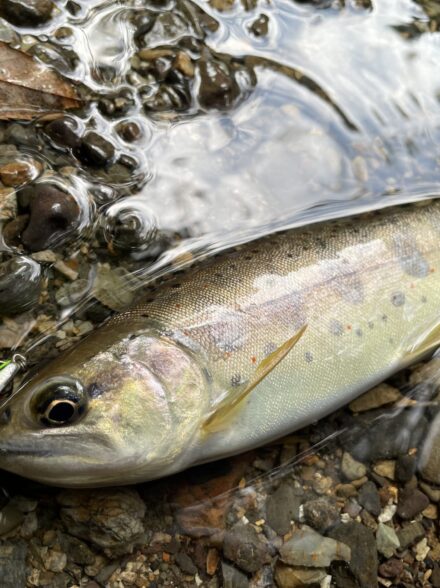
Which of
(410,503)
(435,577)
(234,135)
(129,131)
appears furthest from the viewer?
(234,135)

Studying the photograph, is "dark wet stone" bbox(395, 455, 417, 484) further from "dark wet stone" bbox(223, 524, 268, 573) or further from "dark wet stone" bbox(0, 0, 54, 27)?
"dark wet stone" bbox(0, 0, 54, 27)

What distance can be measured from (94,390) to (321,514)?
1.40 m

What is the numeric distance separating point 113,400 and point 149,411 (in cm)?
16

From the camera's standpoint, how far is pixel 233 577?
313 centimetres

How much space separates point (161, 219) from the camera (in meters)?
3.58

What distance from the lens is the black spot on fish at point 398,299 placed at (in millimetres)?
3252

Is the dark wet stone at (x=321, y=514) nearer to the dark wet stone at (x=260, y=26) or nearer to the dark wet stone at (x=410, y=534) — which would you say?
the dark wet stone at (x=410, y=534)

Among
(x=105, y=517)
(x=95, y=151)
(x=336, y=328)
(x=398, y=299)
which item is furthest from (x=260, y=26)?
(x=105, y=517)

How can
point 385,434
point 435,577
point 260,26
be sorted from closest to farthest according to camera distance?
point 435,577
point 385,434
point 260,26

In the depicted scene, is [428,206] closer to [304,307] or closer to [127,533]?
[304,307]

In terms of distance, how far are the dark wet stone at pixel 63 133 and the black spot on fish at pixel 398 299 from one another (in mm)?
1907

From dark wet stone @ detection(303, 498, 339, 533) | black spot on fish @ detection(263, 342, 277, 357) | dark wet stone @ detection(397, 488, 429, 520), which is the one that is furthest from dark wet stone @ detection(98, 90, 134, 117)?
dark wet stone @ detection(397, 488, 429, 520)

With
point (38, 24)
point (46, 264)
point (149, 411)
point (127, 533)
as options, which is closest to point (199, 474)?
point (127, 533)

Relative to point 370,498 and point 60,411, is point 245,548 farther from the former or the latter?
point 60,411
